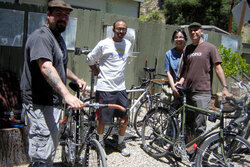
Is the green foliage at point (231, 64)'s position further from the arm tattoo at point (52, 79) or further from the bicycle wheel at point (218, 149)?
the arm tattoo at point (52, 79)

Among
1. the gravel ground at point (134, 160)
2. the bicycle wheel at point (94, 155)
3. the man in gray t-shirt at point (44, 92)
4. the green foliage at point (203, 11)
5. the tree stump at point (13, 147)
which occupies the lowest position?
the gravel ground at point (134, 160)

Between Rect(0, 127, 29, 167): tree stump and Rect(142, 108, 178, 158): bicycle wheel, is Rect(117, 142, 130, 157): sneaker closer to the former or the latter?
Rect(142, 108, 178, 158): bicycle wheel

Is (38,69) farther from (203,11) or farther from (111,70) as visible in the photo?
(203,11)

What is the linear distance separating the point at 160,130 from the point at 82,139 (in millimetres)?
1700

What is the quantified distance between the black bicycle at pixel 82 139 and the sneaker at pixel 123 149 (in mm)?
1128

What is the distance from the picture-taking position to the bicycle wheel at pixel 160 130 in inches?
160

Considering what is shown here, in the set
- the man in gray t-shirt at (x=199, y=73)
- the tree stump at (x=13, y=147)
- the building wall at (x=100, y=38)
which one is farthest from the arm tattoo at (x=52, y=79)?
the building wall at (x=100, y=38)

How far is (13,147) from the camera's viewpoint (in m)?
3.52

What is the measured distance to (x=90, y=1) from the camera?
30.6 feet

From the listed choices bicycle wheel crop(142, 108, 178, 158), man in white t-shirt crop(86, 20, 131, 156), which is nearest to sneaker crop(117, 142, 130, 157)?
bicycle wheel crop(142, 108, 178, 158)

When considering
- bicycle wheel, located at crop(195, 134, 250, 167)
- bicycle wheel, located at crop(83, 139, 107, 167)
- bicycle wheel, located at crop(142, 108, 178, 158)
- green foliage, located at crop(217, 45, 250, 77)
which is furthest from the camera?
green foliage, located at crop(217, 45, 250, 77)

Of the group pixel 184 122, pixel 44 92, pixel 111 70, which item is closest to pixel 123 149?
pixel 184 122

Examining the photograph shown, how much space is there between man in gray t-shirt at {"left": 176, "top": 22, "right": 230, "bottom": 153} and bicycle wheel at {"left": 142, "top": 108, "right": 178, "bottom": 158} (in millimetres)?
295

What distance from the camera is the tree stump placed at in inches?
136
